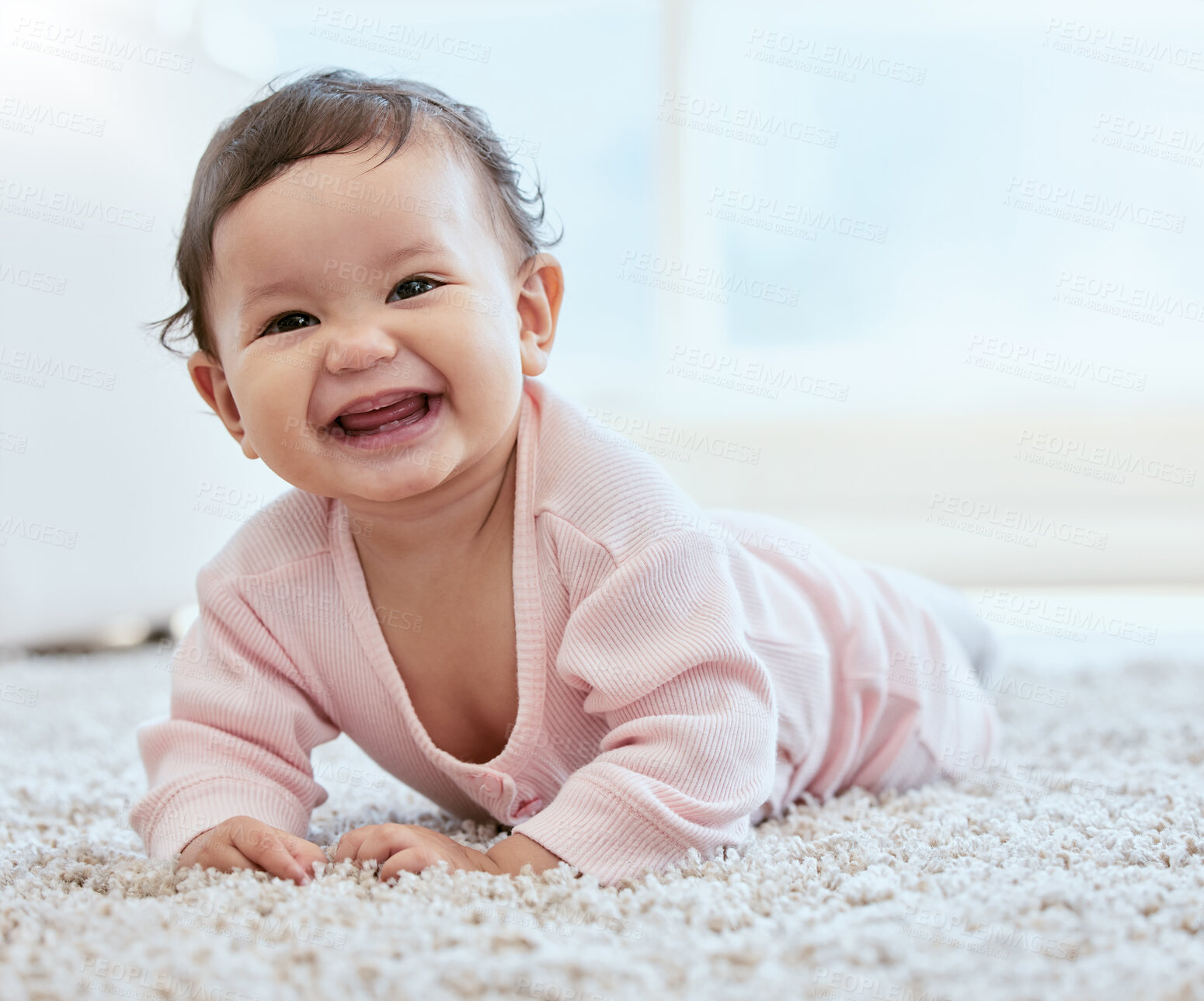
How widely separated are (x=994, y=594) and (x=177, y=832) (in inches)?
94.0

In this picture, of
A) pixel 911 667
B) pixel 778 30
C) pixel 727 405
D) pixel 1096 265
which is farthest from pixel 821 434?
pixel 911 667

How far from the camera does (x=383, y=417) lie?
946mm

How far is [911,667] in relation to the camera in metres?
1.26

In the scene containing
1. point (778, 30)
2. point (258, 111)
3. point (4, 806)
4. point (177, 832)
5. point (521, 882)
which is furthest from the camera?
point (778, 30)

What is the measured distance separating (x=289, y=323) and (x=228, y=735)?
35 centimetres

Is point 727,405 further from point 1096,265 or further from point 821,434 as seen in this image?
point 1096,265

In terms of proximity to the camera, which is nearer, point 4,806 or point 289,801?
point 289,801

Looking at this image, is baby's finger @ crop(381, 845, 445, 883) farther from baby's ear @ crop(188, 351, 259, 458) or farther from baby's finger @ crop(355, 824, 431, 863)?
baby's ear @ crop(188, 351, 259, 458)

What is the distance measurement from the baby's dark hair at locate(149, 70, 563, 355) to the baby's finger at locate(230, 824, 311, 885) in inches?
17.2

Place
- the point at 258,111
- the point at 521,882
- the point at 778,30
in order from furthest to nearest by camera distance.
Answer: the point at 778,30 < the point at 258,111 < the point at 521,882

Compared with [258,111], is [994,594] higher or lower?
lower

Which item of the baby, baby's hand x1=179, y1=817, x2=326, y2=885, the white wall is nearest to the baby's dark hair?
the baby

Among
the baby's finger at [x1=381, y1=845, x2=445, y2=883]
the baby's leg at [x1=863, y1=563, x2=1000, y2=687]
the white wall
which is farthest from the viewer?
the white wall

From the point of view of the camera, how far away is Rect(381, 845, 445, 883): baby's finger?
0.81 metres
